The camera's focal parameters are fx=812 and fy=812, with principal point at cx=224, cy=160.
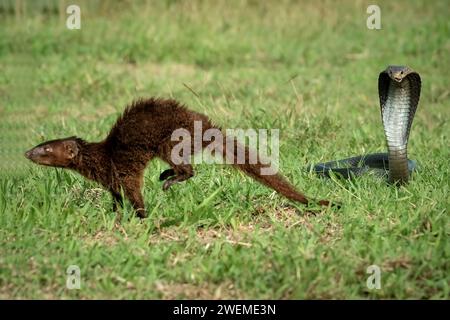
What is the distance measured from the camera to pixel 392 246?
191 inches

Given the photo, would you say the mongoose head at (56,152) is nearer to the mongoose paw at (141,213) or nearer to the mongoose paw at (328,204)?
the mongoose paw at (141,213)

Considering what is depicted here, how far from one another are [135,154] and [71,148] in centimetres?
46

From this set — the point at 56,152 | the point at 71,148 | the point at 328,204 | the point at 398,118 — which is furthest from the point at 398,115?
the point at 56,152

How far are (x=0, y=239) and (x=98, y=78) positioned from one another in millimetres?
5197

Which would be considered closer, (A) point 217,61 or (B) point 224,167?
(B) point 224,167

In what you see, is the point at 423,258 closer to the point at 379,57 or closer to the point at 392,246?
the point at 392,246

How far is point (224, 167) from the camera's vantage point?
6434 mm

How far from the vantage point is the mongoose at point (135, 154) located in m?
5.44

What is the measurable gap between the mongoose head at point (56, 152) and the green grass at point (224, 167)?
0.25m

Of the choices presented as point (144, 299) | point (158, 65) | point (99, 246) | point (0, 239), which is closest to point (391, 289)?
point (144, 299)

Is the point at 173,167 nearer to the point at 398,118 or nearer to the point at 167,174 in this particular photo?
the point at 167,174

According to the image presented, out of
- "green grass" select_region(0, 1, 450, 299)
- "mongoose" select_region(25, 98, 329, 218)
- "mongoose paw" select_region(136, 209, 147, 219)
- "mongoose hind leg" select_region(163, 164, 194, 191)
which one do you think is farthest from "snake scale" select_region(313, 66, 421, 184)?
"mongoose paw" select_region(136, 209, 147, 219)

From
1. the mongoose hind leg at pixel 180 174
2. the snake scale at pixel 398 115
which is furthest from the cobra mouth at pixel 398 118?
the mongoose hind leg at pixel 180 174

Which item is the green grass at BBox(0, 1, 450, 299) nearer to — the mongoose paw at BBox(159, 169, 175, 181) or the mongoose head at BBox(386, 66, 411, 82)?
the mongoose paw at BBox(159, 169, 175, 181)
